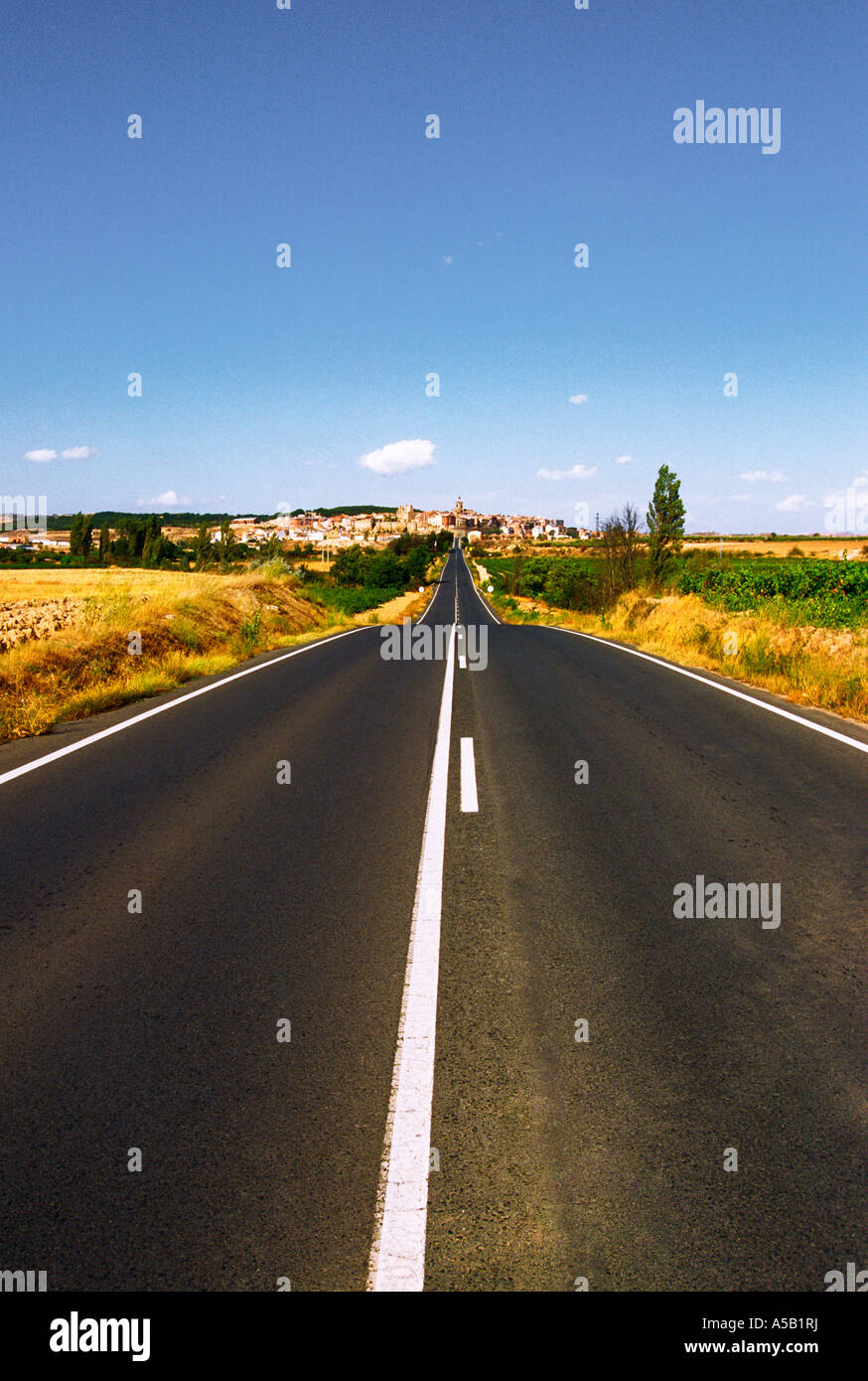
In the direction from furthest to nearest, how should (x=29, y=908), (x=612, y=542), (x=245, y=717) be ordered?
(x=612, y=542) → (x=245, y=717) → (x=29, y=908)

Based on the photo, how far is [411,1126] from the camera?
2.89 meters

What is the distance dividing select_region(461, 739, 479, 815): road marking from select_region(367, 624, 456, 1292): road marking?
6.09 feet

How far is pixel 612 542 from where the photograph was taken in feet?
151

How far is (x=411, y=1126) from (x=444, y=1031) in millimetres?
633

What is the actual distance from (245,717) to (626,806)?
5.88m

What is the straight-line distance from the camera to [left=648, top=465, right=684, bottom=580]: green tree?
54.0 metres

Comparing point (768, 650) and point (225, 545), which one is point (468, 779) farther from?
point (225, 545)

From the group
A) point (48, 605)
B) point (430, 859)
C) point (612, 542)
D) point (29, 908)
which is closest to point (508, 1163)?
point (430, 859)

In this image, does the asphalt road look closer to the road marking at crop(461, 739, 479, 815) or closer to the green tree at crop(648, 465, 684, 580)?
the road marking at crop(461, 739, 479, 815)

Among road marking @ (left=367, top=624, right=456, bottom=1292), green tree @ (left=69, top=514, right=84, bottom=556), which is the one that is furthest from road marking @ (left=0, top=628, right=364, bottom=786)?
green tree @ (left=69, top=514, right=84, bottom=556)

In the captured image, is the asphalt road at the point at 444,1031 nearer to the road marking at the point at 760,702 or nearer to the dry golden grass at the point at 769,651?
the road marking at the point at 760,702
